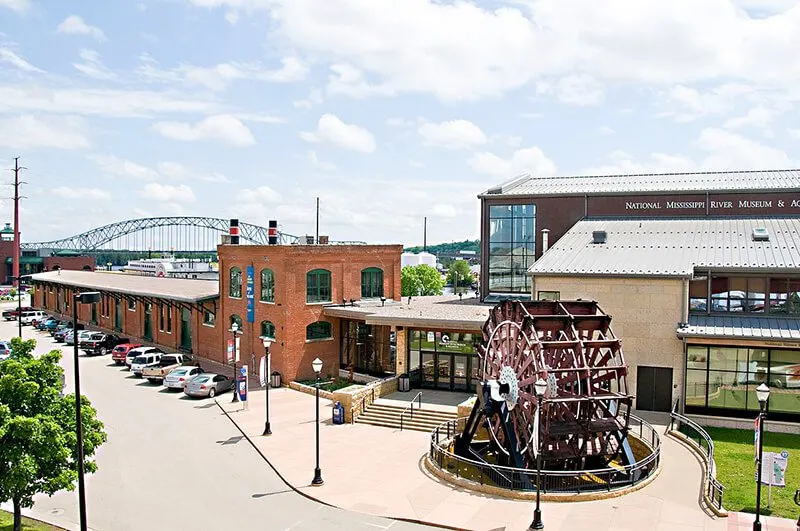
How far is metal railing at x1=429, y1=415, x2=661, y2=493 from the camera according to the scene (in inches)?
818

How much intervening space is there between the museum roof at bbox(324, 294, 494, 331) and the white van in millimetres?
46507

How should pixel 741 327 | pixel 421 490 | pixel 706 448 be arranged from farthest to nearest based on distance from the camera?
pixel 741 327 → pixel 706 448 → pixel 421 490

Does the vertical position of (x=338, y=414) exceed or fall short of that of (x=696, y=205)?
it falls short

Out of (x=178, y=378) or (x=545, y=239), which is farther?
(x=545, y=239)

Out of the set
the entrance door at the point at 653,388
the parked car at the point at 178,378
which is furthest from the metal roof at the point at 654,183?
the parked car at the point at 178,378

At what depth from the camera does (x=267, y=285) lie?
130ft

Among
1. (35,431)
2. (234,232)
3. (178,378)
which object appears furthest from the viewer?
(234,232)

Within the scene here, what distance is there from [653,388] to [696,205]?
42.3 ft

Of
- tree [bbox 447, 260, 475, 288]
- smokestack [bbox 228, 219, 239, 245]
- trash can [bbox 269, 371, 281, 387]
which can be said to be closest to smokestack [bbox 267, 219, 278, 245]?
smokestack [bbox 228, 219, 239, 245]

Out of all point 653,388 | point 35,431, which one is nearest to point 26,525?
point 35,431

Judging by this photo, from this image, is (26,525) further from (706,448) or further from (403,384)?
(706,448)

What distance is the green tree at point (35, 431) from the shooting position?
53.2 ft

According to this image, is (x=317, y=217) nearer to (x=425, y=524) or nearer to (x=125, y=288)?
(x=125, y=288)

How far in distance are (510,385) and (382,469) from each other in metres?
5.26
